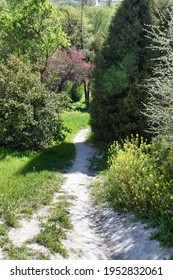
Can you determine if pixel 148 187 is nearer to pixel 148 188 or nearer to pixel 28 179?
pixel 148 188

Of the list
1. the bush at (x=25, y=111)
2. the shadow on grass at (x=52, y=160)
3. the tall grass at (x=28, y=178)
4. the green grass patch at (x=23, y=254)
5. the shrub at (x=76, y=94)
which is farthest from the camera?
the shrub at (x=76, y=94)

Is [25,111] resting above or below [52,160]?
above

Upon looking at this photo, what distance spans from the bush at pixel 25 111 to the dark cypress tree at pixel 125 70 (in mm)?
2296

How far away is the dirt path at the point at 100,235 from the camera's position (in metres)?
6.58

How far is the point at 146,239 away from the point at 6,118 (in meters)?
9.74

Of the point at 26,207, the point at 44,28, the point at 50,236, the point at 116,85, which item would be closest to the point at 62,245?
the point at 50,236

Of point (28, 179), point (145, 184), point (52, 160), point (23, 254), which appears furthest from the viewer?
point (52, 160)

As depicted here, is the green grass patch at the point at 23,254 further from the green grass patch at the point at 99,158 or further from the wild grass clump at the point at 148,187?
the green grass patch at the point at 99,158

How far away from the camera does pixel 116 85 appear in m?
16.4

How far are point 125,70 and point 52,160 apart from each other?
5038 mm

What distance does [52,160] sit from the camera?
1405 centimetres

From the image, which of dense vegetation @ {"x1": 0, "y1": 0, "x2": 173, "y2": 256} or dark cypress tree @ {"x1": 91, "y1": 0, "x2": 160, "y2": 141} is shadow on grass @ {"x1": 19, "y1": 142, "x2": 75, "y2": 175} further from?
dark cypress tree @ {"x1": 91, "y1": 0, "x2": 160, "y2": 141}

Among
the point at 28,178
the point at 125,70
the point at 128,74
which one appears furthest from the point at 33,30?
the point at 28,178

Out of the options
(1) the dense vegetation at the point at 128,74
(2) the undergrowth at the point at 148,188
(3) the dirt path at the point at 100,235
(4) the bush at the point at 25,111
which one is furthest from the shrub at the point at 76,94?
(2) the undergrowth at the point at 148,188
